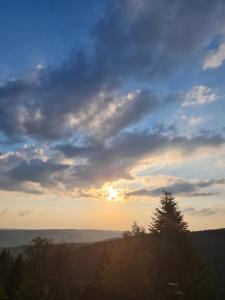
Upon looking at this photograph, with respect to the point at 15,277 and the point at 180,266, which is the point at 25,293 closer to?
the point at 15,277

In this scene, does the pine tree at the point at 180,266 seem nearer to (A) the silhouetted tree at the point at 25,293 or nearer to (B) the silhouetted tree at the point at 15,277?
(A) the silhouetted tree at the point at 25,293

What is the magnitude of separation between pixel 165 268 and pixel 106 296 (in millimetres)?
11498

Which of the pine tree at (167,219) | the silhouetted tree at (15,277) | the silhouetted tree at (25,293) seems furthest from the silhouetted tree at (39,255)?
the pine tree at (167,219)

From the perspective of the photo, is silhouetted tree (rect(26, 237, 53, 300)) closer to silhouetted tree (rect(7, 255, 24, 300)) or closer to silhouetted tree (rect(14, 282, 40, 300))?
silhouetted tree (rect(7, 255, 24, 300))

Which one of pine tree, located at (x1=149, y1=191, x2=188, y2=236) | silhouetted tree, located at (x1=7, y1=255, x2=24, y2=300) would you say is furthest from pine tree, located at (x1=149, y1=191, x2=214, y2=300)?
silhouetted tree, located at (x1=7, y1=255, x2=24, y2=300)

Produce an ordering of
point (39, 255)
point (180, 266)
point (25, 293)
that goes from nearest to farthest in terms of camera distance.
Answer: point (180, 266) → point (25, 293) → point (39, 255)

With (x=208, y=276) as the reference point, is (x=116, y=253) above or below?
above

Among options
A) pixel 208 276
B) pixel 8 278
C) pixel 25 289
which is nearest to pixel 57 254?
pixel 8 278

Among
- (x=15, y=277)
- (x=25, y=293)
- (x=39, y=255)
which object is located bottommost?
(x=25, y=293)

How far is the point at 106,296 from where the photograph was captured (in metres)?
30.1

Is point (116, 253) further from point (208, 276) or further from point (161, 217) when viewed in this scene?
point (208, 276)

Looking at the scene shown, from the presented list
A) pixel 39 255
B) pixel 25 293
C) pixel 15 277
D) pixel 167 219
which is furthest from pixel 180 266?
pixel 15 277

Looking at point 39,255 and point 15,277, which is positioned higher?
point 39,255

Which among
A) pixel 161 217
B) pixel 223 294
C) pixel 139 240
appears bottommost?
pixel 223 294
